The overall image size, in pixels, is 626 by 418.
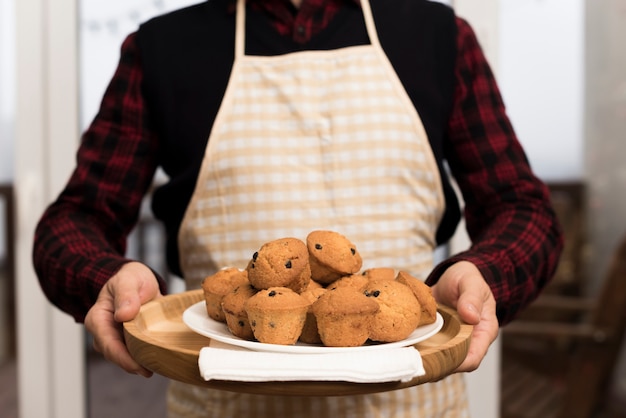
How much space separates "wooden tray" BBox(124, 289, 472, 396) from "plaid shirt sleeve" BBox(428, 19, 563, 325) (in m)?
0.23

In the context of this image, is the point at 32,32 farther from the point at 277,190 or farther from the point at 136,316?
the point at 136,316

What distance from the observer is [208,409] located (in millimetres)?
1079

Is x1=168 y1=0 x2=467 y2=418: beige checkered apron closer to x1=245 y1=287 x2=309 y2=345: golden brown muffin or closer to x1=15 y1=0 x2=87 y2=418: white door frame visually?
x1=245 y1=287 x2=309 y2=345: golden brown muffin

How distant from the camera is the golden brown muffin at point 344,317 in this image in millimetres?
679

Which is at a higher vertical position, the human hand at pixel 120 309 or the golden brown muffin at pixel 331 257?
the golden brown muffin at pixel 331 257

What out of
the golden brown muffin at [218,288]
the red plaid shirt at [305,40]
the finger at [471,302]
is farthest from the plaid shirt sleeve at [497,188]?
the golden brown muffin at [218,288]

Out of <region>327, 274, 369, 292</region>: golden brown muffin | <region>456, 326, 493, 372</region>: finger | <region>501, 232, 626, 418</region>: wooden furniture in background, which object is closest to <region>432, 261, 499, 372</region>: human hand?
<region>456, 326, 493, 372</region>: finger

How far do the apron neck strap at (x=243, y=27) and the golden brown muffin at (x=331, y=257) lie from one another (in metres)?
0.44

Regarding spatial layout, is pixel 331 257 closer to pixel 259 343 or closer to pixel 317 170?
pixel 259 343

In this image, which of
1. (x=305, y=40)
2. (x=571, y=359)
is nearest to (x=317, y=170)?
(x=305, y=40)

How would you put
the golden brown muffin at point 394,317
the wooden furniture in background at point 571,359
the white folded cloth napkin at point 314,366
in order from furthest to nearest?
the wooden furniture in background at point 571,359 < the golden brown muffin at point 394,317 < the white folded cloth napkin at point 314,366

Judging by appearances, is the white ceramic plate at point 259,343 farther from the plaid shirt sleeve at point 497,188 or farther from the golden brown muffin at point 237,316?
the plaid shirt sleeve at point 497,188

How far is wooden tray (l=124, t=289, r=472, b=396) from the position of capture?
0.61 m

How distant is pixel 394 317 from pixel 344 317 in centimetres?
7
